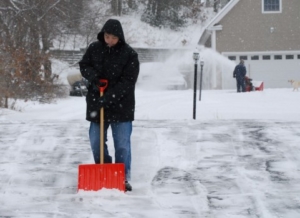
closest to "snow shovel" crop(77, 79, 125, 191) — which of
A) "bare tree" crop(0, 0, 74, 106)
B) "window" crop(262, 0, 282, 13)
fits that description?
"bare tree" crop(0, 0, 74, 106)

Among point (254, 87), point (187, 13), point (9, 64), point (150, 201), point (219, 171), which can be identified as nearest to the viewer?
point (150, 201)

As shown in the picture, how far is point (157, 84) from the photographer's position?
A: 32.0m

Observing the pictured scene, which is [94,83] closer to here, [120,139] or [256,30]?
[120,139]

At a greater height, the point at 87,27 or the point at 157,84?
the point at 87,27

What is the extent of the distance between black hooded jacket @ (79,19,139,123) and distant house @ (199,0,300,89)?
2600 cm

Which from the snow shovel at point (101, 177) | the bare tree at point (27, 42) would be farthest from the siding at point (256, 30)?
the snow shovel at point (101, 177)

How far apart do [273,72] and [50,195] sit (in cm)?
2705

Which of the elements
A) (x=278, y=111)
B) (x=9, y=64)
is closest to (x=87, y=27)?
(x=9, y=64)

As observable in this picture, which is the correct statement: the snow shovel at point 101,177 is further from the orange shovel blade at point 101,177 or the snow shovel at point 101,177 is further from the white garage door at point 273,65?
the white garage door at point 273,65

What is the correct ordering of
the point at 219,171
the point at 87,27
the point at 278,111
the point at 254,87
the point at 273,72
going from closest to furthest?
the point at 219,171 < the point at 278,111 < the point at 254,87 < the point at 273,72 < the point at 87,27

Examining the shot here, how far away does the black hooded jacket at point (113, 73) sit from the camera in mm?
5969

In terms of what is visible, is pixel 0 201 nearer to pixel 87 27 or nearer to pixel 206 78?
pixel 206 78

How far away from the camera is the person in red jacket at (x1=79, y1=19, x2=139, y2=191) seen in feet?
19.4

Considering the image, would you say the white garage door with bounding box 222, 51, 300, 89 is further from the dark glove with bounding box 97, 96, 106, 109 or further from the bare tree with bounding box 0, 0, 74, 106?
the dark glove with bounding box 97, 96, 106, 109
